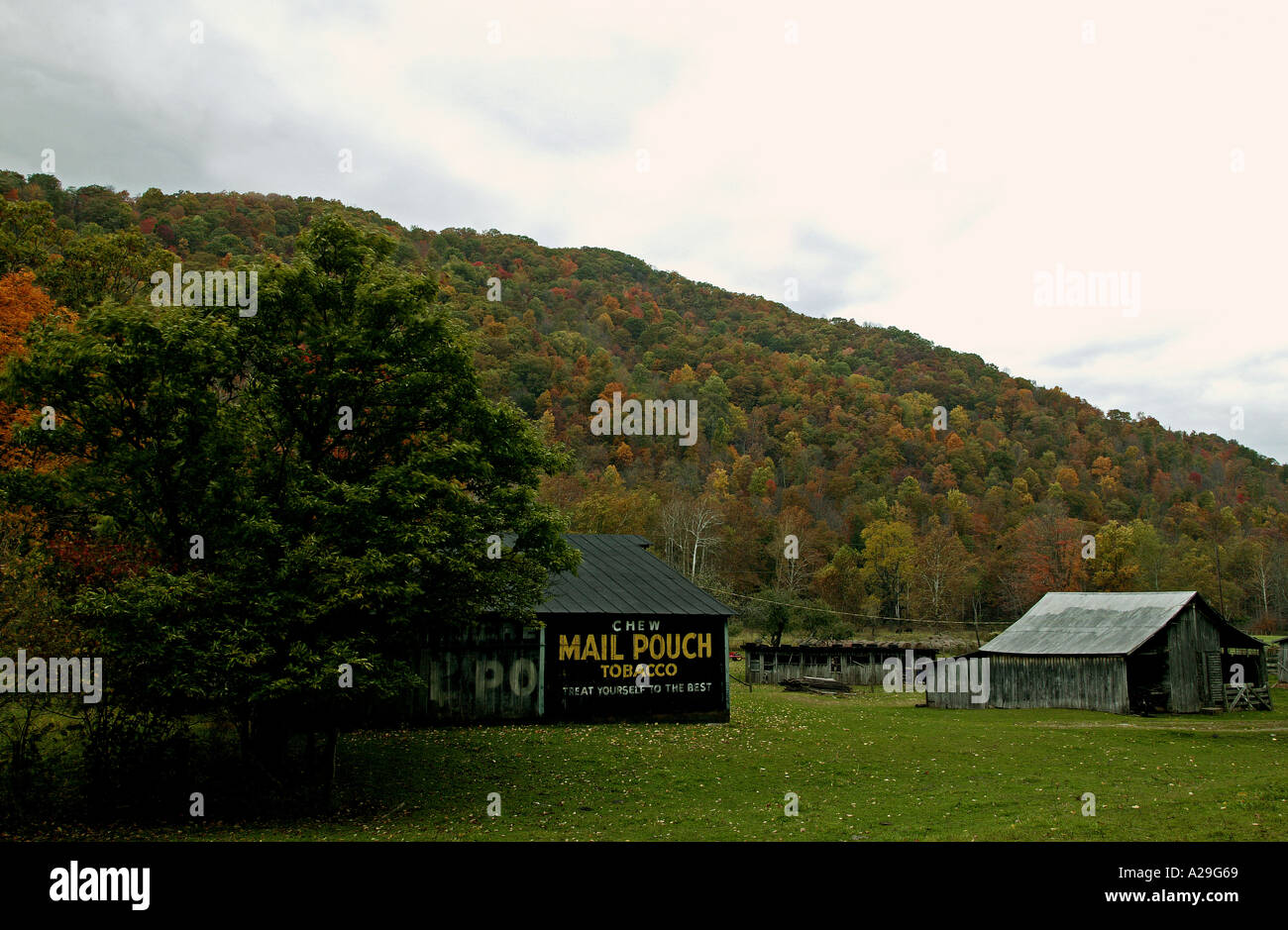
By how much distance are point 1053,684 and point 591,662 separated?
940 inches

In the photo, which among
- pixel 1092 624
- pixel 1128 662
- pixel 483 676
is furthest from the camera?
pixel 1092 624

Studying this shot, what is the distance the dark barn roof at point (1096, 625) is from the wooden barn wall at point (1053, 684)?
427 millimetres

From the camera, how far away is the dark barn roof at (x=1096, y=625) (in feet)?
124

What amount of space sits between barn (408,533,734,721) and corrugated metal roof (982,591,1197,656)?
19.5m

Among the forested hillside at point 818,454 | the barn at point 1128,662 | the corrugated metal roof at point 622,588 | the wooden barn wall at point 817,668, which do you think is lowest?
the wooden barn wall at point 817,668

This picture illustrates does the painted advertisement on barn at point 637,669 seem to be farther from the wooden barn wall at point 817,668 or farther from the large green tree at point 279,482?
the wooden barn wall at point 817,668

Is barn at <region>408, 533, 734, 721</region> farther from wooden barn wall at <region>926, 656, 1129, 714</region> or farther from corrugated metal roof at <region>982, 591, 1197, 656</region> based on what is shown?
corrugated metal roof at <region>982, 591, 1197, 656</region>

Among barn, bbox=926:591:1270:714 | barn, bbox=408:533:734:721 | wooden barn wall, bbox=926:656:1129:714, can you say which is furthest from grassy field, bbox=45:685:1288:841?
barn, bbox=926:591:1270:714

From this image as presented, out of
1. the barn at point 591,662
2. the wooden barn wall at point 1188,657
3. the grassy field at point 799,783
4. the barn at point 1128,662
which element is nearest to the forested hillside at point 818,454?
the barn at point 1128,662

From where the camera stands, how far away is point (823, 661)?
172 ft

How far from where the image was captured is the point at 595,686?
1058 inches

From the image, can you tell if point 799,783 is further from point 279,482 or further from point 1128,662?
point 1128,662

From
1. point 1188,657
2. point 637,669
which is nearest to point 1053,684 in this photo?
point 1188,657

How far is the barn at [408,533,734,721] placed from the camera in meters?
25.8
